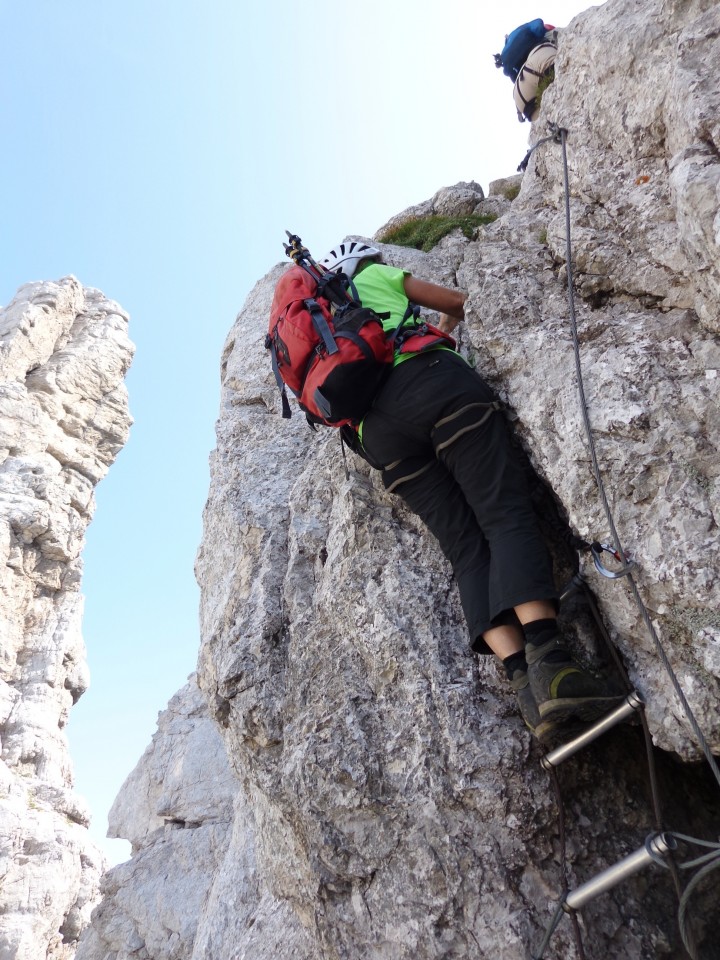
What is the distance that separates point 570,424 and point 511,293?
6.08 ft

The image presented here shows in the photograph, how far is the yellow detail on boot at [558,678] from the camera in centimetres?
455

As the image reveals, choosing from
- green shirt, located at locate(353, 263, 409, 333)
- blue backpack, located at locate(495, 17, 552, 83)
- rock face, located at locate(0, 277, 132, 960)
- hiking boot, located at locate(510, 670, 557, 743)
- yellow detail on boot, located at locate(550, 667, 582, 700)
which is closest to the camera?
yellow detail on boot, located at locate(550, 667, 582, 700)

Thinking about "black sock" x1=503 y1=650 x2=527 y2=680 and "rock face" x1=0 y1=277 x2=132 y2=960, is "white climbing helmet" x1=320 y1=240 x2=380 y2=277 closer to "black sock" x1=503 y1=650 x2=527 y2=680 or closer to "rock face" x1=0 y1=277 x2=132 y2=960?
"black sock" x1=503 y1=650 x2=527 y2=680

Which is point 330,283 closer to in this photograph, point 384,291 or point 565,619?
point 384,291

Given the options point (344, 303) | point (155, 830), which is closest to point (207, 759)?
point (155, 830)

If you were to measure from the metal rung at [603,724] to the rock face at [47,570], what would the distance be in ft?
65.7

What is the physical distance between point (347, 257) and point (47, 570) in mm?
27231

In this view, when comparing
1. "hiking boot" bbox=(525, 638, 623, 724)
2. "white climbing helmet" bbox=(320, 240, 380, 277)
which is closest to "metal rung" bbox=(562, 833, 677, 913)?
"hiking boot" bbox=(525, 638, 623, 724)

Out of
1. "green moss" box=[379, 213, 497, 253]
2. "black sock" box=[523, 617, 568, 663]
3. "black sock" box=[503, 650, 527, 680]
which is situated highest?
"green moss" box=[379, 213, 497, 253]

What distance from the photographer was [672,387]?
517 cm

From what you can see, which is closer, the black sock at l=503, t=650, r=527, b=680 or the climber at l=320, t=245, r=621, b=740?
the climber at l=320, t=245, r=621, b=740

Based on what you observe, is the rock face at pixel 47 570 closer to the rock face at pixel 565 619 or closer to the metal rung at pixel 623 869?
the rock face at pixel 565 619

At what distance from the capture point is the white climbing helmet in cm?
665

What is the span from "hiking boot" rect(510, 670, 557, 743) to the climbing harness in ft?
0.82
